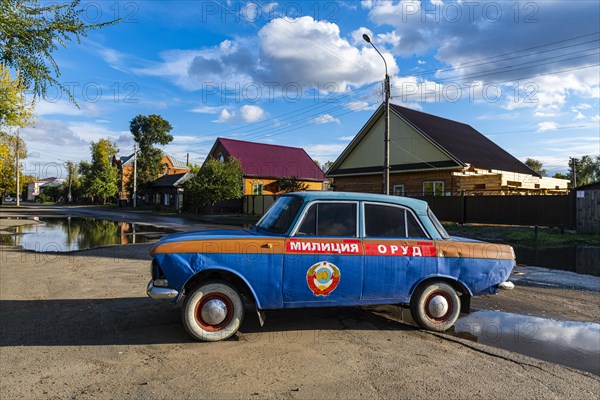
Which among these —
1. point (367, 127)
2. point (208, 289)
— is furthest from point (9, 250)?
point (367, 127)

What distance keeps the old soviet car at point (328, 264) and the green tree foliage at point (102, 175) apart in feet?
220

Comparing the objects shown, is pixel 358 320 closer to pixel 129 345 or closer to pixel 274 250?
pixel 274 250

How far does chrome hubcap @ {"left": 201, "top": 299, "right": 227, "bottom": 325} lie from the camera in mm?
4602

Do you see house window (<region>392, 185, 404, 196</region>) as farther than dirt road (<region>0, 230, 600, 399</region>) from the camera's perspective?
Yes

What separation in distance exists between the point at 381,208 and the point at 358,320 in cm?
167

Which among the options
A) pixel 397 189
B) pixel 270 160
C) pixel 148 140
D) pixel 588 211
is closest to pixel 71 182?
pixel 148 140

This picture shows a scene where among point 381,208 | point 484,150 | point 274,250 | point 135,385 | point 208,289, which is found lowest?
point 135,385

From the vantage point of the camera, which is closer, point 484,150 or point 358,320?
point 358,320

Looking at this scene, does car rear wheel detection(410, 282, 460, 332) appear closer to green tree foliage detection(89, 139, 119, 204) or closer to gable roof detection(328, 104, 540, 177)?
gable roof detection(328, 104, 540, 177)

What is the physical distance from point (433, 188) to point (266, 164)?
2382cm

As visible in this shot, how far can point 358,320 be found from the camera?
559 cm

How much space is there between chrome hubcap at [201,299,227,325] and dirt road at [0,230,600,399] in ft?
0.88

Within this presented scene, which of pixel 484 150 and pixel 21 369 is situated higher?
pixel 484 150

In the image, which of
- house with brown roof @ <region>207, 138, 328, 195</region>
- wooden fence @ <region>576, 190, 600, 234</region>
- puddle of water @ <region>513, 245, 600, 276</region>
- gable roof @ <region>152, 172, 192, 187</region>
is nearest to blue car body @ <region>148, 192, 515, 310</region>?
puddle of water @ <region>513, 245, 600, 276</region>
